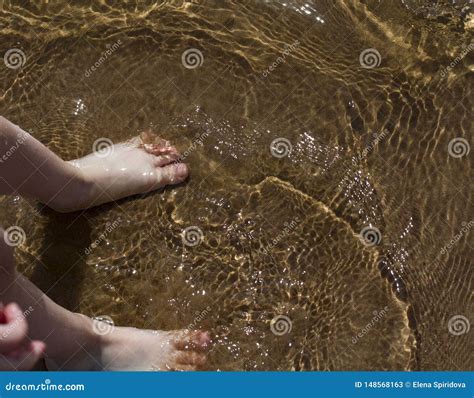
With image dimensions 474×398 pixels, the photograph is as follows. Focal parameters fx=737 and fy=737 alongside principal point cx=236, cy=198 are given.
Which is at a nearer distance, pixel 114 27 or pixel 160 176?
pixel 160 176

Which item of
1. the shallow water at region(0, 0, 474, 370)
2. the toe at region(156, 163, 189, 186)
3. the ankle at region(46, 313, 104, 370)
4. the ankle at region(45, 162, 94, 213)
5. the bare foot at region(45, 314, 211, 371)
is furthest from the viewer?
the toe at region(156, 163, 189, 186)

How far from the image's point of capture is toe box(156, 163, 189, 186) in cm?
448

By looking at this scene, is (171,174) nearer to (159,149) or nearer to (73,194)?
(159,149)

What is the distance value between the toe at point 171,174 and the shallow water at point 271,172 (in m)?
0.09

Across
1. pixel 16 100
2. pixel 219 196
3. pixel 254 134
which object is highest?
pixel 254 134

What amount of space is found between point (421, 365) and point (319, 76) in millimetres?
1893

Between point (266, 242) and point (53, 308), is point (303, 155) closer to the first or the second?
point (266, 242)

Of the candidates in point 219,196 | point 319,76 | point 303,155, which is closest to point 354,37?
point 319,76

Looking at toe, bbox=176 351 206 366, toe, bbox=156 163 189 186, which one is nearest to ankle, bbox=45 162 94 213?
toe, bbox=156 163 189 186

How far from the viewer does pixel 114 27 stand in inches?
193

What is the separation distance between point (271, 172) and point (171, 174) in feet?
2.02

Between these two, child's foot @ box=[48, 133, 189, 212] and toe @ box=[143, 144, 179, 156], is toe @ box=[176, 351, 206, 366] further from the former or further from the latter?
toe @ box=[143, 144, 179, 156]

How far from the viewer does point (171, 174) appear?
4.50 meters

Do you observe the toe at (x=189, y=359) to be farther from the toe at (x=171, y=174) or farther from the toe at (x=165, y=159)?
the toe at (x=165, y=159)
